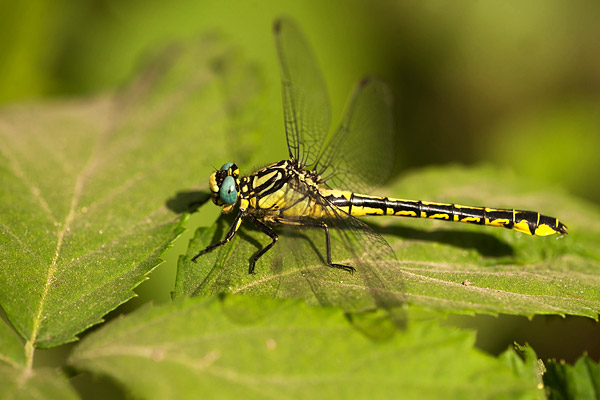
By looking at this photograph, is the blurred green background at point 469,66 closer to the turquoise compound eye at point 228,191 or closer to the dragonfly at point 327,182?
the dragonfly at point 327,182

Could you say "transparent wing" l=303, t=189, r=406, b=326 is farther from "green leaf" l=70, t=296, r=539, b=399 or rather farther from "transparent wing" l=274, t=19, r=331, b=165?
"transparent wing" l=274, t=19, r=331, b=165

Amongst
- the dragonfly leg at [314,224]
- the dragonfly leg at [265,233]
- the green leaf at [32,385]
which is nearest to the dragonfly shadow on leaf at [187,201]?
the dragonfly leg at [265,233]

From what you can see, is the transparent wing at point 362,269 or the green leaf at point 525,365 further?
the transparent wing at point 362,269

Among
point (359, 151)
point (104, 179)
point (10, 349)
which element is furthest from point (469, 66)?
point (10, 349)

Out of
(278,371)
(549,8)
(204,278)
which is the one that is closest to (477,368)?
(278,371)

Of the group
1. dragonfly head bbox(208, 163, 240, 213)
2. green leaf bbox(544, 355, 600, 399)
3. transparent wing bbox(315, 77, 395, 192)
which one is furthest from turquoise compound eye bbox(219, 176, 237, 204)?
green leaf bbox(544, 355, 600, 399)

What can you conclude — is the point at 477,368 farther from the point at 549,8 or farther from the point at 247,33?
the point at 549,8
